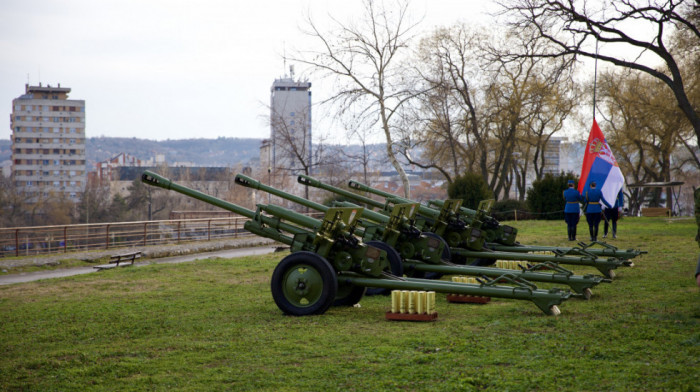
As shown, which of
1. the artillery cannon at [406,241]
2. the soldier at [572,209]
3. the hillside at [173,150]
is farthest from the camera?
the hillside at [173,150]

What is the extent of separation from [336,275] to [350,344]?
2062 millimetres

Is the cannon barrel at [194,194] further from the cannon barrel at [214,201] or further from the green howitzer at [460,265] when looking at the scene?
the green howitzer at [460,265]

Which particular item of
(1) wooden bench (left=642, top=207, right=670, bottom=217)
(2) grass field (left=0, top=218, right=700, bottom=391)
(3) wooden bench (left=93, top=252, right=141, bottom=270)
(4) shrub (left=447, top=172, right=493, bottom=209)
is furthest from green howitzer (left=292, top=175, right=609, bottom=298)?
(1) wooden bench (left=642, top=207, right=670, bottom=217)

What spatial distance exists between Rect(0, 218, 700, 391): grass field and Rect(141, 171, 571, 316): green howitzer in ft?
0.83

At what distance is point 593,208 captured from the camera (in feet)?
58.0

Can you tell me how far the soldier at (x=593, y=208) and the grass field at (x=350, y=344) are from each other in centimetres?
670

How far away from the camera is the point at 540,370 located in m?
5.43

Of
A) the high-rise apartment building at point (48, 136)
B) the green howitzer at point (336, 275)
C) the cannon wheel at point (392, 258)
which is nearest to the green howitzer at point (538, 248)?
the cannon wheel at point (392, 258)

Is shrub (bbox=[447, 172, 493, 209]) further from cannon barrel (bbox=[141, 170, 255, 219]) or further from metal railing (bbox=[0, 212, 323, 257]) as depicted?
cannon barrel (bbox=[141, 170, 255, 219])

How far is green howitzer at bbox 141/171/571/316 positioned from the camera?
8.12 metres

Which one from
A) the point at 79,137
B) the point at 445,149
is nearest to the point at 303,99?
the point at 79,137

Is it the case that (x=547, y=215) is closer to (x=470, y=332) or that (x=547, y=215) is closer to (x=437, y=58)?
(x=437, y=58)

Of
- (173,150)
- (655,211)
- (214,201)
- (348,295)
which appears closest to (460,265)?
(348,295)

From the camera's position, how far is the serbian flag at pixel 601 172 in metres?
18.7
